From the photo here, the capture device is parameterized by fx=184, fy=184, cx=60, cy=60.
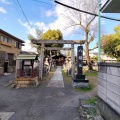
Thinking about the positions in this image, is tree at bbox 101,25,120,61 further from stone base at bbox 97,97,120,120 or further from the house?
stone base at bbox 97,97,120,120

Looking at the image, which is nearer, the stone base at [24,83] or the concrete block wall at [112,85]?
the concrete block wall at [112,85]

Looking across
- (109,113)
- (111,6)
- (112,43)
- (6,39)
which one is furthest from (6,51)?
(109,113)

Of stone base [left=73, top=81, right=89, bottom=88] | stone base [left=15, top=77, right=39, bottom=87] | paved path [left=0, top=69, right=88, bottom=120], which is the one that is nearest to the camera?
paved path [left=0, top=69, right=88, bottom=120]

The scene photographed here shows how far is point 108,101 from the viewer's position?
5812 mm

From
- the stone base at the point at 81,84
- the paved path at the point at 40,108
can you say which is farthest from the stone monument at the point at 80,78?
the paved path at the point at 40,108

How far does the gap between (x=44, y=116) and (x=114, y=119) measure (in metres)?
2.66

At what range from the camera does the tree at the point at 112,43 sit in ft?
105

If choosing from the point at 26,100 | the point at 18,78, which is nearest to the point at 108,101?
the point at 26,100

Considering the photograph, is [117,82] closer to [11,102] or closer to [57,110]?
[57,110]

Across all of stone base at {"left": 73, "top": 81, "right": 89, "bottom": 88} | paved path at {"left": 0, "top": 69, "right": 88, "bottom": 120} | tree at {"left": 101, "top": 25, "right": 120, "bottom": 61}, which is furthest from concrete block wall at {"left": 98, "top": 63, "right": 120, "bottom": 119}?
tree at {"left": 101, "top": 25, "right": 120, "bottom": 61}

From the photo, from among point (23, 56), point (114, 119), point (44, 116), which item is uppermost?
point (23, 56)

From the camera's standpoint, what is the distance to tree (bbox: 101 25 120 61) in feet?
105

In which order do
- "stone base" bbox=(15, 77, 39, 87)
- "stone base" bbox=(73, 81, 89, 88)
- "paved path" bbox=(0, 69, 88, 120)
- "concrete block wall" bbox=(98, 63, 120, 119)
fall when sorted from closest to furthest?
"concrete block wall" bbox=(98, 63, 120, 119) < "paved path" bbox=(0, 69, 88, 120) < "stone base" bbox=(73, 81, 89, 88) < "stone base" bbox=(15, 77, 39, 87)

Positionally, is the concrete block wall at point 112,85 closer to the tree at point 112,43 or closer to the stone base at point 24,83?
the stone base at point 24,83
